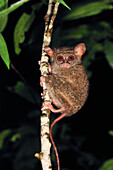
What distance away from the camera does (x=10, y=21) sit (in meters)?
4.32

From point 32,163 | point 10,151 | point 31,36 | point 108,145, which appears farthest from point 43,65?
point 108,145

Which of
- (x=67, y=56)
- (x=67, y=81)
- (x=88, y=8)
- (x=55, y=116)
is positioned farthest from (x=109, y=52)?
(x=55, y=116)

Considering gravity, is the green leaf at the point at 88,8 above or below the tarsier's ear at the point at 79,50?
above

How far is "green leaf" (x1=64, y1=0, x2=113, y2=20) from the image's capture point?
3236mm

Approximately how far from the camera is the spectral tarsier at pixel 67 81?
2482mm

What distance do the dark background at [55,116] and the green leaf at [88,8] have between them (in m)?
0.10

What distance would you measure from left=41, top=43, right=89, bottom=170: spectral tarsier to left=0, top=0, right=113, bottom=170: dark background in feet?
2.09

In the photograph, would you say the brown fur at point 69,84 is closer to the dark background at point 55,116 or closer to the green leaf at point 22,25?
the green leaf at point 22,25

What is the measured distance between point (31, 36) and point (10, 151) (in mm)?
2389

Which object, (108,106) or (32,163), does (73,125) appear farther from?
(32,163)

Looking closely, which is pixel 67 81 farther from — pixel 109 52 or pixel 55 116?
pixel 55 116

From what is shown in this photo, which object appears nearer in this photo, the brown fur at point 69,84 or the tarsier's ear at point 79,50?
the brown fur at point 69,84

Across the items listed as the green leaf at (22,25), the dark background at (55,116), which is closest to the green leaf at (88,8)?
the dark background at (55,116)

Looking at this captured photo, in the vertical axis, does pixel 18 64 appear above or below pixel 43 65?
above
